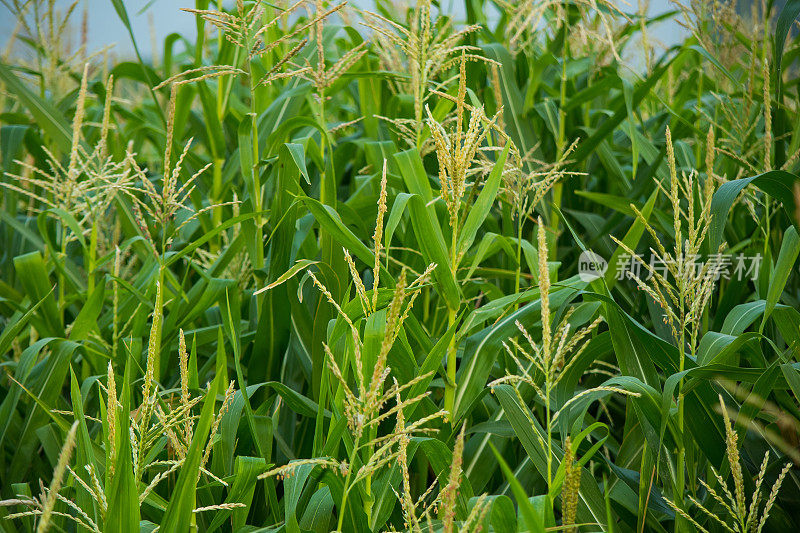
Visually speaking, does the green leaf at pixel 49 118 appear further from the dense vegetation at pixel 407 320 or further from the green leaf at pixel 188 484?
the green leaf at pixel 188 484

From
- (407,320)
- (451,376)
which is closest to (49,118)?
(407,320)

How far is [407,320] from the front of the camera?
1.10 m

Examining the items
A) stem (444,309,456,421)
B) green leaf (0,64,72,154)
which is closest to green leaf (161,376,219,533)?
stem (444,309,456,421)

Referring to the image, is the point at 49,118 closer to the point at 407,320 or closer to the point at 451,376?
the point at 407,320

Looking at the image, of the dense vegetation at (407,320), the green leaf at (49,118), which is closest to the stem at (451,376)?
the dense vegetation at (407,320)

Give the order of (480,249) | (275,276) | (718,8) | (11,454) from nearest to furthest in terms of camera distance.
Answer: (480,249)
(275,276)
(11,454)
(718,8)

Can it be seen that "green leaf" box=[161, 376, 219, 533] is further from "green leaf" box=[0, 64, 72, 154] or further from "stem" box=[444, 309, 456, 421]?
"green leaf" box=[0, 64, 72, 154]

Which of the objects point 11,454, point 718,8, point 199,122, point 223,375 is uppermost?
point 718,8

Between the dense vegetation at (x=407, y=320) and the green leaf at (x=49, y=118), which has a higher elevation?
the green leaf at (x=49, y=118)

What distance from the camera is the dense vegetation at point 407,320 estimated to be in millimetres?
917

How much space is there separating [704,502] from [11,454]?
1.34 metres

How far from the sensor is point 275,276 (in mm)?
1287

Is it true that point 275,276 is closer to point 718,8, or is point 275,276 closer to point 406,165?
point 406,165

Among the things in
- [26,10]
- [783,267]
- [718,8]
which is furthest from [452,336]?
[26,10]
